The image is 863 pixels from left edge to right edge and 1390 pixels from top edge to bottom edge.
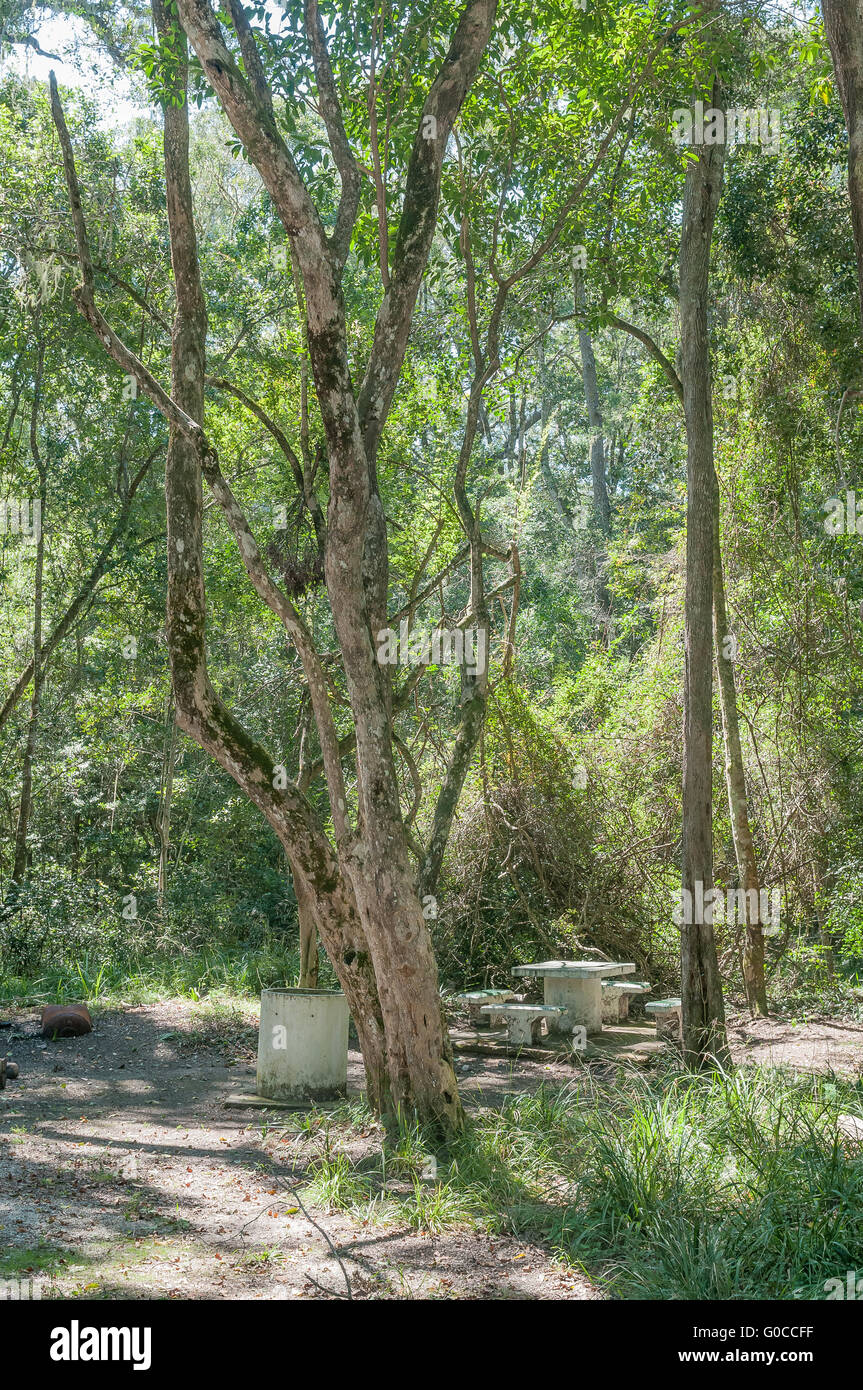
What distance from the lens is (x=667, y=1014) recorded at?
1066cm

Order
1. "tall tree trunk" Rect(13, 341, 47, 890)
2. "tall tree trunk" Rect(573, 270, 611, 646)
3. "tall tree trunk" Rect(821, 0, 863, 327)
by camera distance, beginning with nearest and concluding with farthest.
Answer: "tall tree trunk" Rect(821, 0, 863, 327), "tall tree trunk" Rect(13, 341, 47, 890), "tall tree trunk" Rect(573, 270, 611, 646)

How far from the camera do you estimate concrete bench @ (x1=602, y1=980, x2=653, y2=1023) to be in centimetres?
1060

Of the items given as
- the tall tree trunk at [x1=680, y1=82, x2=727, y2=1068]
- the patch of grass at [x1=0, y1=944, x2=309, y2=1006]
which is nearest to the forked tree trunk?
the tall tree trunk at [x1=680, y1=82, x2=727, y2=1068]

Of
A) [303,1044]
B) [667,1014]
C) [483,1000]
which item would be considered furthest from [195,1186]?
[667,1014]

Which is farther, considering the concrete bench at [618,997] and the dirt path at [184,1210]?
the concrete bench at [618,997]

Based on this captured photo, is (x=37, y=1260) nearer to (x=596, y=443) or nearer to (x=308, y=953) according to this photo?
(x=308, y=953)

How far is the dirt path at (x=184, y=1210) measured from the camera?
434 cm

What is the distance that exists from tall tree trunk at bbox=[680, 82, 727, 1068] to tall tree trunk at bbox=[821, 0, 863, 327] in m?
3.50

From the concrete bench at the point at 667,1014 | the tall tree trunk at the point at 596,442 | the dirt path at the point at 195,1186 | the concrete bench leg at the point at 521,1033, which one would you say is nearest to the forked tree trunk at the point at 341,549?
the dirt path at the point at 195,1186

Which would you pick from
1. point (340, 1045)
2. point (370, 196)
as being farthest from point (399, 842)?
point (370, 196)

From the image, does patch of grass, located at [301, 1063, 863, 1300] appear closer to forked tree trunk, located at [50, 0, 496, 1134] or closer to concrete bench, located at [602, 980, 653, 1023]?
forked tree trunk, located at [50, 0, 496, 1134]

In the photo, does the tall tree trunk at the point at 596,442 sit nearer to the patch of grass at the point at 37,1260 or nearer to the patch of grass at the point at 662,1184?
the patch of grass at the point at 662,1184

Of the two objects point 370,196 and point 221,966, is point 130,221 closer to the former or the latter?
point 370,196

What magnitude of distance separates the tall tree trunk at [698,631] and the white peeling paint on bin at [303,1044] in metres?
2.43
